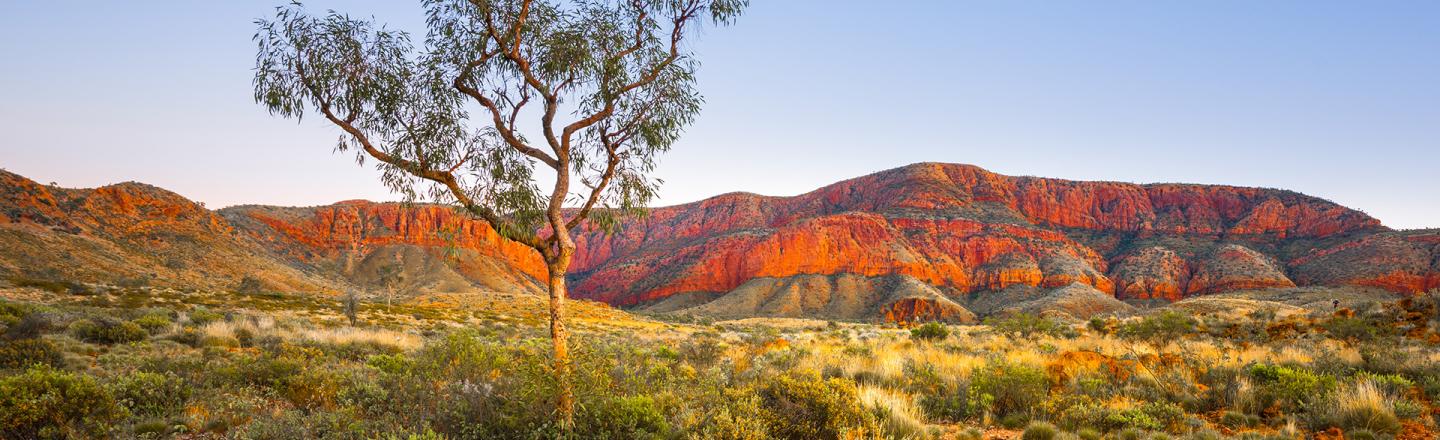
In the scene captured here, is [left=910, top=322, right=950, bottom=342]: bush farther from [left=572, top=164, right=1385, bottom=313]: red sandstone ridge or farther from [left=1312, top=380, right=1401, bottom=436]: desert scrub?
[left=572, top=164, right=1385, bottom=313]: red sandstone ridge

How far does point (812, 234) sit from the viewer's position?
4178 inches

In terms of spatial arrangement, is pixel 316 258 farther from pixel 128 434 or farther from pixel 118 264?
pixel 128 434

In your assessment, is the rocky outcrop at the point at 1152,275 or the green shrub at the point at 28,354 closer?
the green shrub at the point at 28,354

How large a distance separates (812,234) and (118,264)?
91.4m

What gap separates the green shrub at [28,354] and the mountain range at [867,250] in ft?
144

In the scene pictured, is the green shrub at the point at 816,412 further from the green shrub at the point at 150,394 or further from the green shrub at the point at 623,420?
the green shrub at the point at 150,394

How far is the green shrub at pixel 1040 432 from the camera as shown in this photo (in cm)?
735

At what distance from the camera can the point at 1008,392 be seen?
29.8ft

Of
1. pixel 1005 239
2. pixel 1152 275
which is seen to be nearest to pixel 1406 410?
pixel 1152 275

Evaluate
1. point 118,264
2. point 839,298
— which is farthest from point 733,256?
point 118,264

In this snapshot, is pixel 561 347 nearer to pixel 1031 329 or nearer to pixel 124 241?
pixel 1031 329

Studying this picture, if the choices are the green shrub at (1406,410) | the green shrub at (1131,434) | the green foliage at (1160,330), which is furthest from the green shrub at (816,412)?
the green foliage at (1160,330)

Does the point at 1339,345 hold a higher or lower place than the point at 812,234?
lower

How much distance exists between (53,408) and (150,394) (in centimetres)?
133
